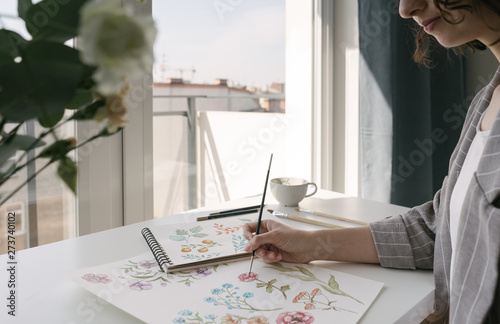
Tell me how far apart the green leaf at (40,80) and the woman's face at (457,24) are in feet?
2.59

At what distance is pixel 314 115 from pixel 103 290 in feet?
5.17

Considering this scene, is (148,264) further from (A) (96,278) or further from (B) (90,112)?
(B) (90,112)

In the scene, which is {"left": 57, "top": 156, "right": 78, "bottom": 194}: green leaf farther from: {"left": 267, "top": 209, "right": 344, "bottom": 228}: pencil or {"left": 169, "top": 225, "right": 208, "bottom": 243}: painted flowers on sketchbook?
{"left": 267, "top": 209, "right": 344, "bottom": 228}: pencil

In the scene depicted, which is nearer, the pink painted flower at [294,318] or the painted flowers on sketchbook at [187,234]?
the pink painted flower at [294,318]

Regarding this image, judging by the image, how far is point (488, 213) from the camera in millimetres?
689

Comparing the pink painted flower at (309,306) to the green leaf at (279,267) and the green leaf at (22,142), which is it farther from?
the green leaf at (22,142)

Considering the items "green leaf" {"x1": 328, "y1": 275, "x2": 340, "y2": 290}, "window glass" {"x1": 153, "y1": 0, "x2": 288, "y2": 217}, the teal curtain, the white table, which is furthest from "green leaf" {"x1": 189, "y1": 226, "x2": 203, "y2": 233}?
the teal curtain

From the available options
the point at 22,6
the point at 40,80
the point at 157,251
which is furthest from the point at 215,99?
the point at 40,80

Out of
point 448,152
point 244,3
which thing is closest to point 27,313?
point 244,3

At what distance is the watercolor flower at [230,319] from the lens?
0.65 m

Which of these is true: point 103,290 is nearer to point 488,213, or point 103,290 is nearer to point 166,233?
point 166,233

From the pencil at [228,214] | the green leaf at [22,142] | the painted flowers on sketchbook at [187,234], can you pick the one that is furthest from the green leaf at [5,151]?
the pencil at [228,214]

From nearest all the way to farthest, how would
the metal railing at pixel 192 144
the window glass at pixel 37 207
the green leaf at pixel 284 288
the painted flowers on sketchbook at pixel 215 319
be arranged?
the painted flowers on sketchbook at pixel 215 319, the green leaf at pixel 284 288, the window glass at pixel 37 207, the metal railing at pixel 192 144

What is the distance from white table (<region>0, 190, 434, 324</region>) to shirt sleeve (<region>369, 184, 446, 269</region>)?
19 mm
